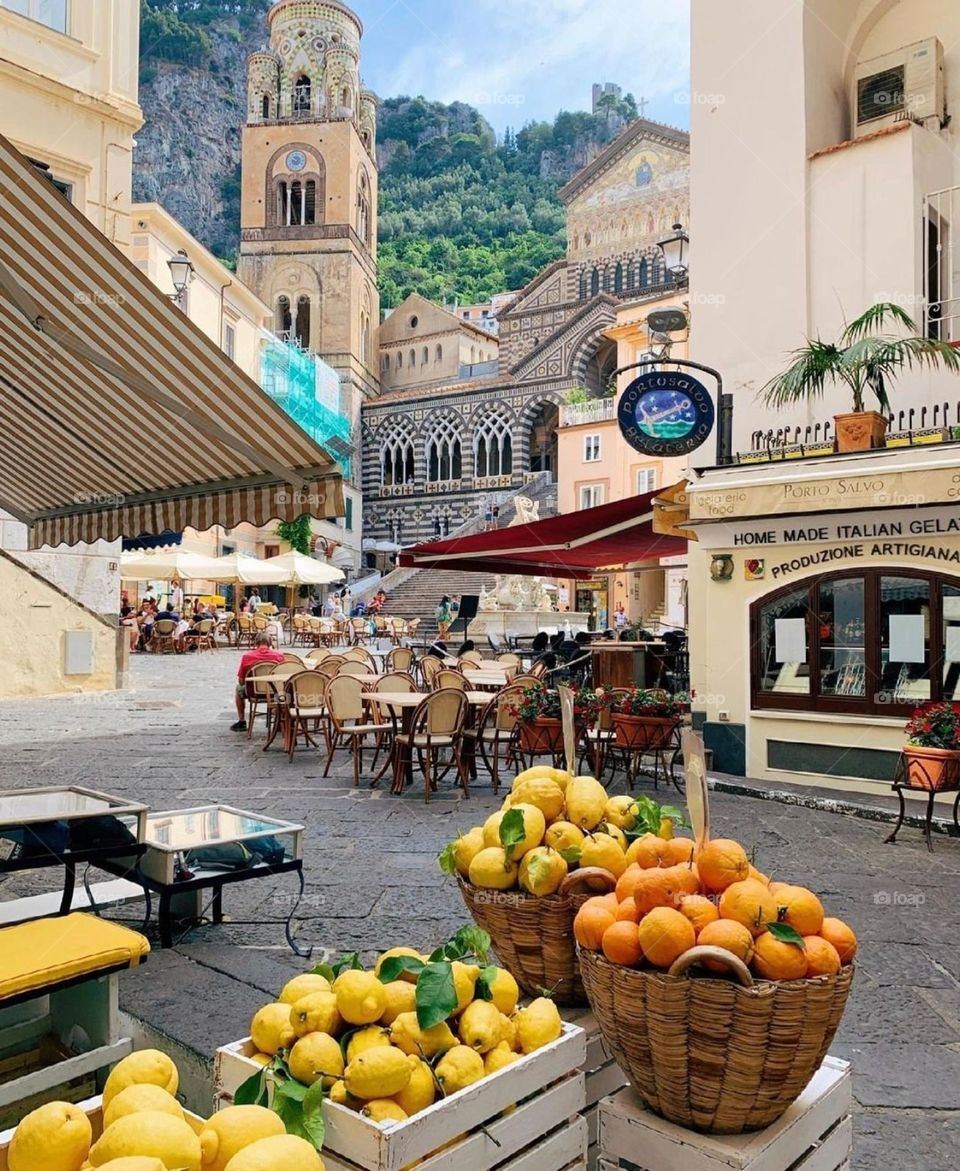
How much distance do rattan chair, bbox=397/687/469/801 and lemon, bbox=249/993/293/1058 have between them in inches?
208

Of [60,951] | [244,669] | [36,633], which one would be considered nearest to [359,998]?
[60,951]

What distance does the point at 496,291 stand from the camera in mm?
80125

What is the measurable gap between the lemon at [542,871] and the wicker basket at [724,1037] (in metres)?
0.33

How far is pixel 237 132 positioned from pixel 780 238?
290 feet

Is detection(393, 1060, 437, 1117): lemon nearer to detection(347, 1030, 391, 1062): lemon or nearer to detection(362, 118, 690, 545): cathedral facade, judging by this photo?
detection(347, 1030, 391, 1062): lemon

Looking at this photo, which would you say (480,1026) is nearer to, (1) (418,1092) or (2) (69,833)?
(1) (418,1092)

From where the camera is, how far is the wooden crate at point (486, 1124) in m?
1.40

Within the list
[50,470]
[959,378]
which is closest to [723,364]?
[959,378]

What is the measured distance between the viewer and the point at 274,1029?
1613 mm

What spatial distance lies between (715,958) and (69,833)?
2476mm

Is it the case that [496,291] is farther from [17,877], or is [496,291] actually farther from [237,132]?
[17,877]

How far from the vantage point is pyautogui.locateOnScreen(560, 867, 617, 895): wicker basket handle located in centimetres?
203

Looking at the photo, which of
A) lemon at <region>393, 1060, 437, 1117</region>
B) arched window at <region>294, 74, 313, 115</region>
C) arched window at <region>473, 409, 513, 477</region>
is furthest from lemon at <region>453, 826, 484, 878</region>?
arched window at <region>294, 74, 313, 115</region>

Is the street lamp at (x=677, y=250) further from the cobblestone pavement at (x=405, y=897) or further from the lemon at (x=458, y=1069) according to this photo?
the lemon at (x=458, y=1069)
